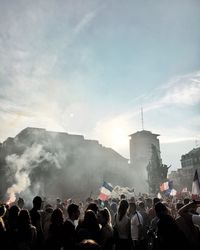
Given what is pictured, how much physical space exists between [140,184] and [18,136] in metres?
27.3

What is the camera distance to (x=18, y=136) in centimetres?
4362

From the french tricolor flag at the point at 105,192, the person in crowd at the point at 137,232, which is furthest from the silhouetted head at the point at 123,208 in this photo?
the french tricolor flag at the point at 105,192

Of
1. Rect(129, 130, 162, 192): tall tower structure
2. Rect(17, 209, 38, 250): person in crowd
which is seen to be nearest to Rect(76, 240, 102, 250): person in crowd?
Rect(17, 209, 38, 250): person in crowd

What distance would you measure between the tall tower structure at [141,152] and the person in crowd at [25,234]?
52256mm

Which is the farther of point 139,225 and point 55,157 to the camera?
point 55,157

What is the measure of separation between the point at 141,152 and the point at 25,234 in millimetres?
59015

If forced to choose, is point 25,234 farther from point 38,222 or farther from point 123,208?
point 123,208

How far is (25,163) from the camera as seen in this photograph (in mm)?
39312

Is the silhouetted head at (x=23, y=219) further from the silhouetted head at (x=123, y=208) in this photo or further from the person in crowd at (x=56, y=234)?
the silhouetted head at (x=123, y=208)

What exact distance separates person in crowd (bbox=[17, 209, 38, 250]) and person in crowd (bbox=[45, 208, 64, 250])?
0.55m

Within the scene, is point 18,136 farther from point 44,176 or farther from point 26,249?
point 26,249

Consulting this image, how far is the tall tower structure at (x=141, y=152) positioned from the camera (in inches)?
2267

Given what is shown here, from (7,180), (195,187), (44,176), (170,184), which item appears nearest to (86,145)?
(44,176)

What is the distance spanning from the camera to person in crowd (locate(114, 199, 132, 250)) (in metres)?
7.28
